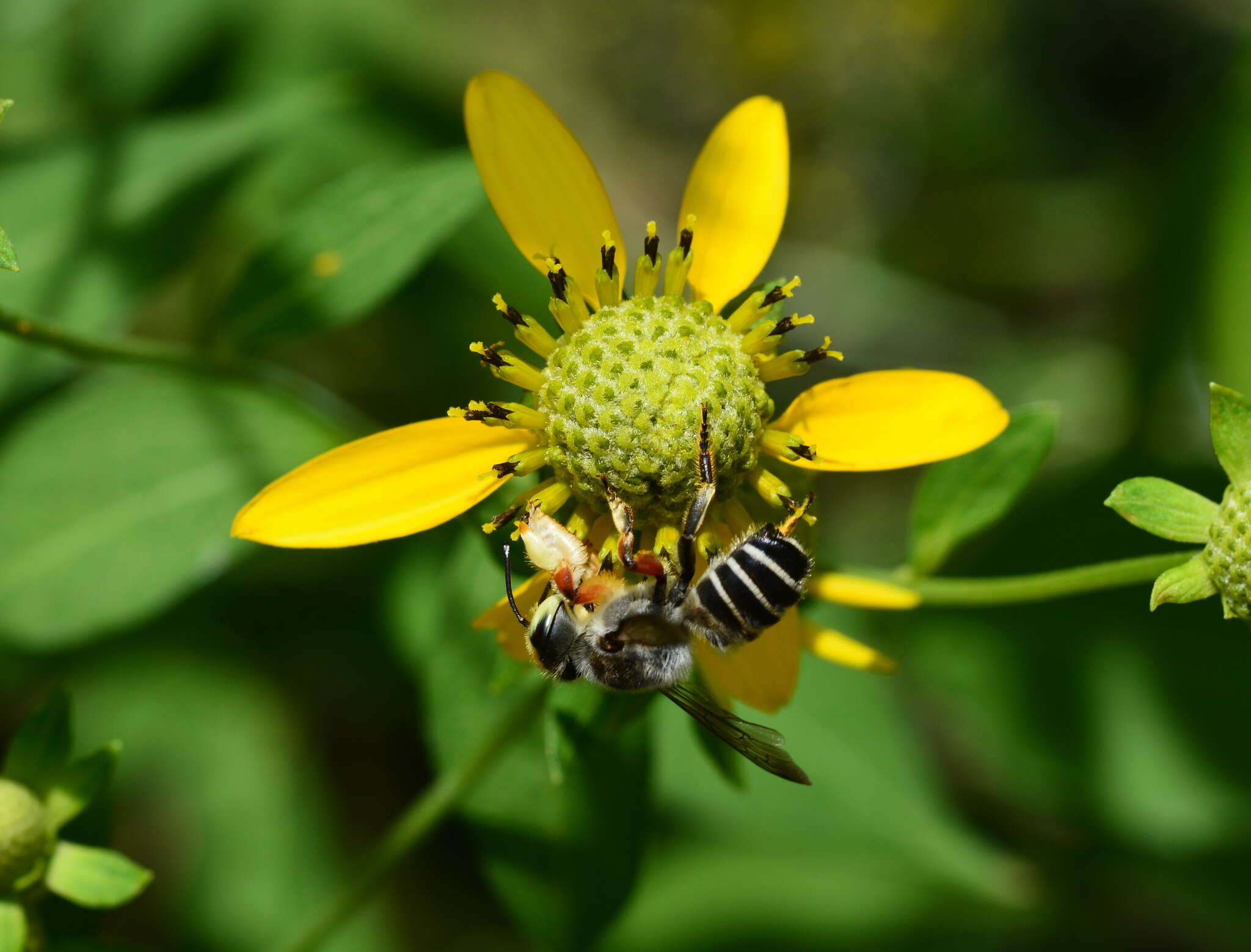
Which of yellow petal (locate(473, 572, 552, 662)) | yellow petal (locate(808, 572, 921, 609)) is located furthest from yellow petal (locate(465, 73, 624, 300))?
yellow petal (locate(808, 572, 921, 609))

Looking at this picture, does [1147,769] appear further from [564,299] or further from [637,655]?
[564,299]

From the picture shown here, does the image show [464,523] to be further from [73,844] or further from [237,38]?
[237,38]

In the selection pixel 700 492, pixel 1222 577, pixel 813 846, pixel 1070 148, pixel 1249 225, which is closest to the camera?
pixel 1222 577

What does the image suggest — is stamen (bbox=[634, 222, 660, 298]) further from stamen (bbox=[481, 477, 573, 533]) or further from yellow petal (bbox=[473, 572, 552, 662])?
yellow petal (bbox=[473, 572, 552, 662])

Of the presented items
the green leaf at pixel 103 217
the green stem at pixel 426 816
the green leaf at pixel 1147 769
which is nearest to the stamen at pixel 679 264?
the green stem at pixel 426 816

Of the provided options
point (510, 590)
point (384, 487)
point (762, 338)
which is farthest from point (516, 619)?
point (762, 338)

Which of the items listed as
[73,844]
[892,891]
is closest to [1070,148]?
[892,891]

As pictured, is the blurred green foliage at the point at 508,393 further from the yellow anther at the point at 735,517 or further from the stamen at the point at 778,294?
the stamen at the point at 778,294
